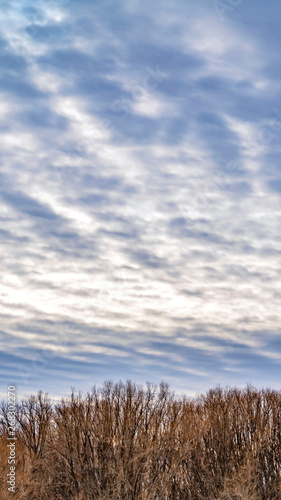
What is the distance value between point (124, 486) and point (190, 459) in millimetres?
9984

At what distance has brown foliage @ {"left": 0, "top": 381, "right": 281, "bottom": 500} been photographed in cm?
4191

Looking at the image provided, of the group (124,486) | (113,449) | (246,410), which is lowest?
(124,486)

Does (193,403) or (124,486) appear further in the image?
(193,403)

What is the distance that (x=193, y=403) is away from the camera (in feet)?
185

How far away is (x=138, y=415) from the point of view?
45.4m

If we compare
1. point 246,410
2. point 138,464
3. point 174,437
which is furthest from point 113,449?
point 246,410

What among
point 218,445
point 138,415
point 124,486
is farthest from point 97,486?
point 218,445

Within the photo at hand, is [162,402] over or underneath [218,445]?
over

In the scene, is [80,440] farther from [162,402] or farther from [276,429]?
[276,429]

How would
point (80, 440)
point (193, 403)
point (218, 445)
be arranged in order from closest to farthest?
1. point (80, 440)
2. point (218, 445)
3. point (193, 403)

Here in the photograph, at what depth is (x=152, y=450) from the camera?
143ft

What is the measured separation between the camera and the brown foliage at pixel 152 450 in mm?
41906

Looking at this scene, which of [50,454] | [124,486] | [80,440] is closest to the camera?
[124,486]

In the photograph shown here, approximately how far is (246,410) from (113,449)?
15.1 meters
